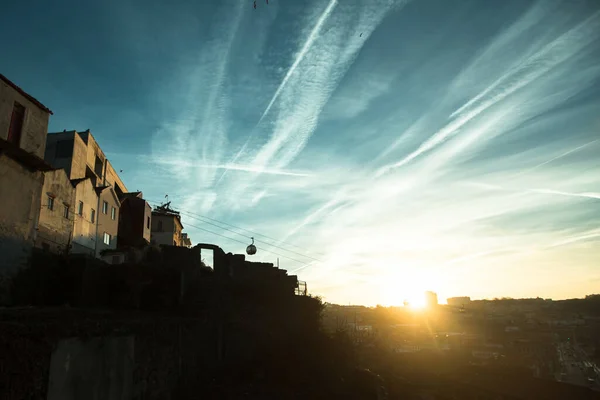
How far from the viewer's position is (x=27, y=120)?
1969 centimetres

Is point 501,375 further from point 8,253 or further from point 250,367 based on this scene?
point 8,253

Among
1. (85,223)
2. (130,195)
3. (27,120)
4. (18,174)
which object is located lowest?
(85,223)

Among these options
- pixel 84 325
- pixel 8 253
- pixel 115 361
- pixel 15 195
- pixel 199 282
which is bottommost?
pixel 115 361

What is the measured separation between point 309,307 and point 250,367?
801 centimetres

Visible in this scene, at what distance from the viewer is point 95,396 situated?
911 cm

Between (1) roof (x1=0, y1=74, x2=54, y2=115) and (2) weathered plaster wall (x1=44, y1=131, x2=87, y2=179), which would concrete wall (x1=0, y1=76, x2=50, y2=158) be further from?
(2) weathered plaster wall (x1=44, y1=131, x2=87, y2=179)

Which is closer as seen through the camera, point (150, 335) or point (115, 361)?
point (115, 361)

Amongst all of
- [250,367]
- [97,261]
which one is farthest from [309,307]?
[97,261]

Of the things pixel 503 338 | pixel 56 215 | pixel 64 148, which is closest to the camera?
pixel 56 215

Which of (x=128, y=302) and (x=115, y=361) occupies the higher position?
(x=128, y=302)

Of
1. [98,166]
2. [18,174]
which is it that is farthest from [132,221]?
[18,174]

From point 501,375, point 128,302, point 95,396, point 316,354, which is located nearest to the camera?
point 95,396

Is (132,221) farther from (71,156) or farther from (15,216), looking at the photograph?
(15,216)

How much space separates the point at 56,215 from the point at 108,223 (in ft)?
31.9
